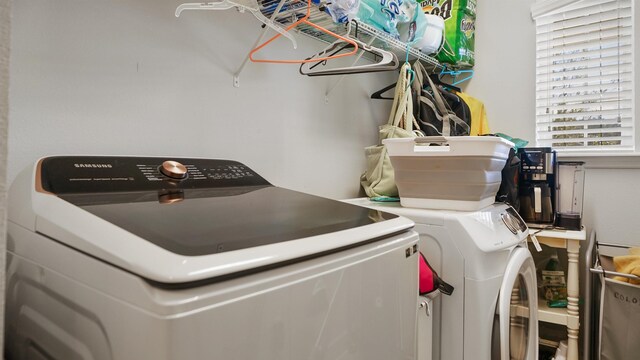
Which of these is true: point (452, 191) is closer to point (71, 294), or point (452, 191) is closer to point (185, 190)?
point (185, 190)

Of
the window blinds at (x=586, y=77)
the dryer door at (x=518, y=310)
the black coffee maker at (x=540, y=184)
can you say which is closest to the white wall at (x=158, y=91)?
the dryer door at (x=518, y=310)

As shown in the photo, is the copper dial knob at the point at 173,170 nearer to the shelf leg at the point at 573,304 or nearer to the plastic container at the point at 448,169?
the plastic container at the point at 448,169

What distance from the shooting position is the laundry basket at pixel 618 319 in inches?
54.7

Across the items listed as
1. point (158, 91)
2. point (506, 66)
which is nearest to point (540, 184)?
point (506, 66)

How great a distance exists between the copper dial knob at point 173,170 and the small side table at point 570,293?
1.54 m

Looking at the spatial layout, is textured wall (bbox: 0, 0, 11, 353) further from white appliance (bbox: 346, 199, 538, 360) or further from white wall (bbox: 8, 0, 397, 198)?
white appliance (bbox: 346, 199, 538, 360)

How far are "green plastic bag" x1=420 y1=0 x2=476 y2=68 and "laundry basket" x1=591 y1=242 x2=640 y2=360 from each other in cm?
136

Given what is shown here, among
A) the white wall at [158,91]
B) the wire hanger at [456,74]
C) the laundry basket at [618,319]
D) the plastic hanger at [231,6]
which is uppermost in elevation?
the wire hanger at [456,74]

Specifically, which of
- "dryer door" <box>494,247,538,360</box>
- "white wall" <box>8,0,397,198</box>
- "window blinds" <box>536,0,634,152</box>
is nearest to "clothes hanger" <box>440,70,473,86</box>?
"window blinds" <box>536,0,634,152</box>

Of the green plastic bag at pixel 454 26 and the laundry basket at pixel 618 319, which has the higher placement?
the green plastic bag at pixel 454 26

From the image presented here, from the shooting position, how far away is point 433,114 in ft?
6.33

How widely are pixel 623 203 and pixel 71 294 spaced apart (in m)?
2.48

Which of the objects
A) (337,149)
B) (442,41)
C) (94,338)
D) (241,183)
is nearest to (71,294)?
(94,338)

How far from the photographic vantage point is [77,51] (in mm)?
902
